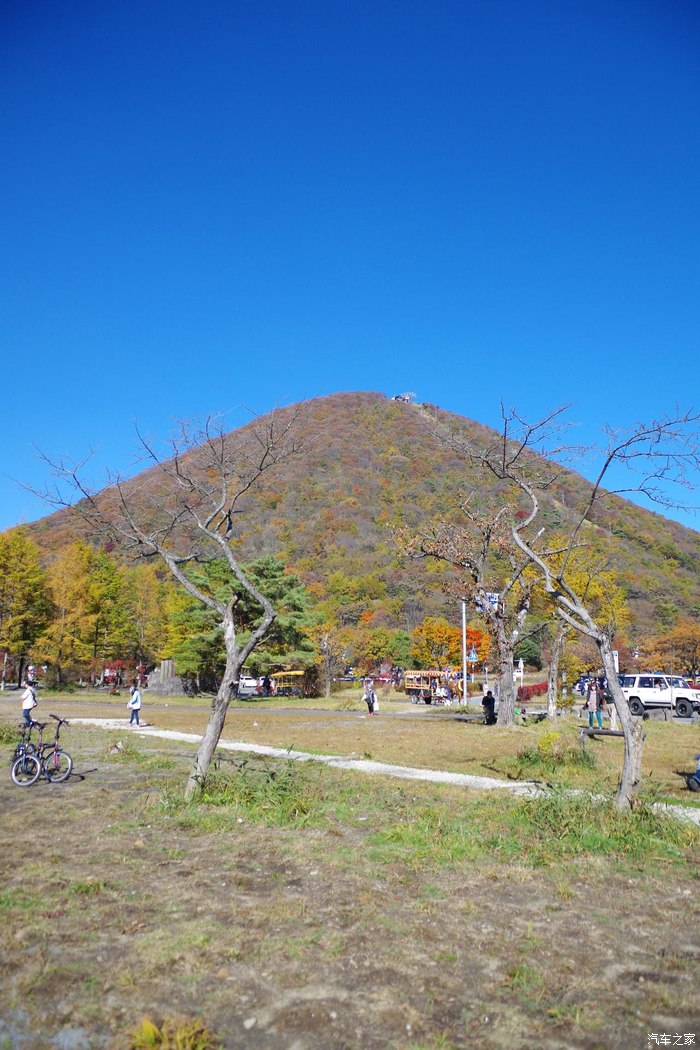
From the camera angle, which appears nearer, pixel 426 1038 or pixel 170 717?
pixel 426 1038

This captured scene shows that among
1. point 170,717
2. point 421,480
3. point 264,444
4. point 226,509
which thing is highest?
point 421,480

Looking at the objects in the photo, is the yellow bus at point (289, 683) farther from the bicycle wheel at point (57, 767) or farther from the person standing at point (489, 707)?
→ the bicycle wheel at point (57, 767)

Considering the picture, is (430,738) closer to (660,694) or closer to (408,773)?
(408,773)

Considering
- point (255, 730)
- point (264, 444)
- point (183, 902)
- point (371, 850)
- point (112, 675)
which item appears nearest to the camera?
point (183, 902)

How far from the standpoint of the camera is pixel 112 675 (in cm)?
6438

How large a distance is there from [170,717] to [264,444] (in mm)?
19644

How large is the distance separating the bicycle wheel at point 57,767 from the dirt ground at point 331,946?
4.02 m

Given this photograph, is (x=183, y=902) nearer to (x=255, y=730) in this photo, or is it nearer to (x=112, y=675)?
(x=255, y=730)

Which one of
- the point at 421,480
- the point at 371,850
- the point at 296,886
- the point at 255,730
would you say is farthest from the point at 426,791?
the point at 421,480

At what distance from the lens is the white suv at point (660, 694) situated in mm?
37812

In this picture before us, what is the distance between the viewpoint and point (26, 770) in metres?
12.0

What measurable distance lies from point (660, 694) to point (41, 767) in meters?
33.6

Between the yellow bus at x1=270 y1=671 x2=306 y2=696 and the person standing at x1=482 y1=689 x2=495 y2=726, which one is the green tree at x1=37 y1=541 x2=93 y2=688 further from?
the person standing at x1=482 y1=689 x2=495 y2=726
